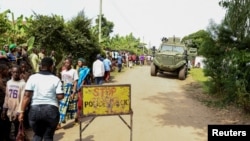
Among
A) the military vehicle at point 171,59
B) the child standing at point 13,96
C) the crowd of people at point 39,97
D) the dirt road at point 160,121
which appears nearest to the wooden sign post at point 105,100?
the crowd of people at point 39,97

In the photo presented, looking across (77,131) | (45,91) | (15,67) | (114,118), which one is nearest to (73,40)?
(114,118)

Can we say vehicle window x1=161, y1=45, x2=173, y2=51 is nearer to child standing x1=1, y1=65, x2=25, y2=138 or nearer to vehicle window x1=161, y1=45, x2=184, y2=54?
vehicle window x1=161, y1=45, x2=184, y2=54

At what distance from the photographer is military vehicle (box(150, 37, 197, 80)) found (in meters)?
19.8

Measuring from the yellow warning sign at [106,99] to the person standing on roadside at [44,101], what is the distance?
3.89ft

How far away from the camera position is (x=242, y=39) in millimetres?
11695

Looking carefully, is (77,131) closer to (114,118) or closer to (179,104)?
(114,118)

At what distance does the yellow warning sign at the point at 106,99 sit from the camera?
622 centimetres

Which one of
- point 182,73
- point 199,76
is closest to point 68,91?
point 182,73

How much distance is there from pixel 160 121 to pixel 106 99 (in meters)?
3.03

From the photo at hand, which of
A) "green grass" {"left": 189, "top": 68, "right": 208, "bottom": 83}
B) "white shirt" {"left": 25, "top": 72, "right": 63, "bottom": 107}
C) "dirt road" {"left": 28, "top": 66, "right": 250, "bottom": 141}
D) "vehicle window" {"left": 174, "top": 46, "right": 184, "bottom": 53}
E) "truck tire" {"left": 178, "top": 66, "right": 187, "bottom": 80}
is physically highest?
"vehicle window" {"left": 174, "top": 46, "right": 184, "bottom": 53}

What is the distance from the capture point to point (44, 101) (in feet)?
16.4

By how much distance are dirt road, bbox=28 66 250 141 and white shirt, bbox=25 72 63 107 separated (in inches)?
89.8

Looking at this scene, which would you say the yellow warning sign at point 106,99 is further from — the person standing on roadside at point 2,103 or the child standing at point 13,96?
the person standing on roadside at point 2,103

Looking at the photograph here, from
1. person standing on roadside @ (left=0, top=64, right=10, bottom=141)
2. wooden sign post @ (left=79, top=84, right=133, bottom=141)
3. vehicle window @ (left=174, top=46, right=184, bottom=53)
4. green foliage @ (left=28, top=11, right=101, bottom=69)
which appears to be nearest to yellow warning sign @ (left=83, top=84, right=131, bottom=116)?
wooden sign post @ (left=79, top=84, right=133, bottom=141)
